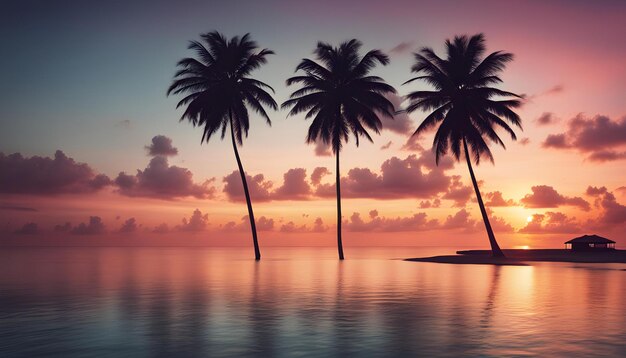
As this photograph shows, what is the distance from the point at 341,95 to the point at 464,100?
10.4 meters

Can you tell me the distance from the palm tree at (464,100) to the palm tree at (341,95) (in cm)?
391

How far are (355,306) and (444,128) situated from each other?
103ft

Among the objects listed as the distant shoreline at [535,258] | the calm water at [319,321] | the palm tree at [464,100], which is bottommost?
the calm water at [319,321]

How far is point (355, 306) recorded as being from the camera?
20.2 meters

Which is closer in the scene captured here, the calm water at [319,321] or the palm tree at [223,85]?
the calm water at [319,321]

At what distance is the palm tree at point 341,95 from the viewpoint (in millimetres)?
52719

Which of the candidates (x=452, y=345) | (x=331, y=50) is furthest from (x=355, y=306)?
(x=331, y=50)

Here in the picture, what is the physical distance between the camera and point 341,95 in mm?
52844

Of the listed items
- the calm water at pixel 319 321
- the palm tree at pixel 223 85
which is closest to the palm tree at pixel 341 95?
the palm tree at pixel 223 85

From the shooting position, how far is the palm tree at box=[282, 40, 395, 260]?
5272cm

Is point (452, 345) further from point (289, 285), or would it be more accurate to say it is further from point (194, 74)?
point (194, 74)

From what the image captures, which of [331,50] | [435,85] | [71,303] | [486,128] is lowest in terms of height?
[71,303]

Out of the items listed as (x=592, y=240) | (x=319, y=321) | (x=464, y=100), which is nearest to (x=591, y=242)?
(x=592, y=240)

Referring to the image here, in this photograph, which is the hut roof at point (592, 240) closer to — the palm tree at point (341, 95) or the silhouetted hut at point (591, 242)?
the silhouetted hut at point (591, 242)
